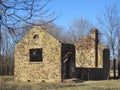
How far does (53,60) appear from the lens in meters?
42.8

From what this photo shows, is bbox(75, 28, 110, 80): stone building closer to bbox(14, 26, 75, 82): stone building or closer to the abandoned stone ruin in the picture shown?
the abandoned stone ruin

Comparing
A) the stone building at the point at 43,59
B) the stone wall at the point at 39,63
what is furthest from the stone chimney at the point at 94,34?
the stone wall at the point at 39,63

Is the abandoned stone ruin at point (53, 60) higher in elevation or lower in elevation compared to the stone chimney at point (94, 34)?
lower

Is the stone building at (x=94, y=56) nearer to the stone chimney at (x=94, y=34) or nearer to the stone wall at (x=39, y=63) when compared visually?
the stone chimney at (x=94, y=34)

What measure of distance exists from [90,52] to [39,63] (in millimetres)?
9410

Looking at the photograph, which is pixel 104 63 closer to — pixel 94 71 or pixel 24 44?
pixel 94 71

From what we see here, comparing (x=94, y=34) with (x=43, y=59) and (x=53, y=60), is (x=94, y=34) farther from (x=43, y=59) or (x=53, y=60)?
(x=43, y=59)

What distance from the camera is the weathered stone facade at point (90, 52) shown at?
49.3 meters

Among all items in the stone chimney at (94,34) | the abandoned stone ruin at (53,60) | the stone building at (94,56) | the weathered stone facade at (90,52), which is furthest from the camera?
the stone chimney at (94,34)

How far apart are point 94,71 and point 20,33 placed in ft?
112

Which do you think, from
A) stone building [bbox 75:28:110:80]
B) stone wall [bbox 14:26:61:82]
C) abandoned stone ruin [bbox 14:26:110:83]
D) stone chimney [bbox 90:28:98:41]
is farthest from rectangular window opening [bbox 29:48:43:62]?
stone chimney [bbox 90:28:98:41]

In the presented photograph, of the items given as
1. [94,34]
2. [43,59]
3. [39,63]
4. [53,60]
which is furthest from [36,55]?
[94,34]

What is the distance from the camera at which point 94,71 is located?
47312 mm

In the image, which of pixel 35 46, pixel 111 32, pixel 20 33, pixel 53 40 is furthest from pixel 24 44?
pixel 20 33
